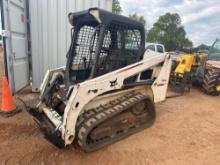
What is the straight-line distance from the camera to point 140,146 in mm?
3408

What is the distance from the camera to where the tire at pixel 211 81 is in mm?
6559

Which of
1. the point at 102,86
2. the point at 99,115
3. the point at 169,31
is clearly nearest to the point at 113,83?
the point at 102,86

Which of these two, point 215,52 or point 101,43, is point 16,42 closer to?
point 101,43

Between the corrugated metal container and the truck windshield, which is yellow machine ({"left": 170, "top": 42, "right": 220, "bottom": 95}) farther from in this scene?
the corrugated metal container

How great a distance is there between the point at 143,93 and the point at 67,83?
148 centimetres

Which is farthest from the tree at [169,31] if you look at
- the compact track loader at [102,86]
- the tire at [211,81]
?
the compact track loader at [102,86]

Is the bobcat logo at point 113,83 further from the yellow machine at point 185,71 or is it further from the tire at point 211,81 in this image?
the tire at point 211,81

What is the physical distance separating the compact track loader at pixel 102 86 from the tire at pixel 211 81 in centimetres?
306

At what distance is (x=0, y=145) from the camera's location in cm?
327

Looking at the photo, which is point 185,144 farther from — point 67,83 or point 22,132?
point 22,132

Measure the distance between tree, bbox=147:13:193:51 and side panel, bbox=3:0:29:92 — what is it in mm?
35036

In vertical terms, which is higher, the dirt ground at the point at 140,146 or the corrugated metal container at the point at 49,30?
the corrugated metal container at the point at 49,30

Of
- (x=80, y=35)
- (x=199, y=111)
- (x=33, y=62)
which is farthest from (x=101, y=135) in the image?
(x=33, y=62)

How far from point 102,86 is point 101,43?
27.1 inches
